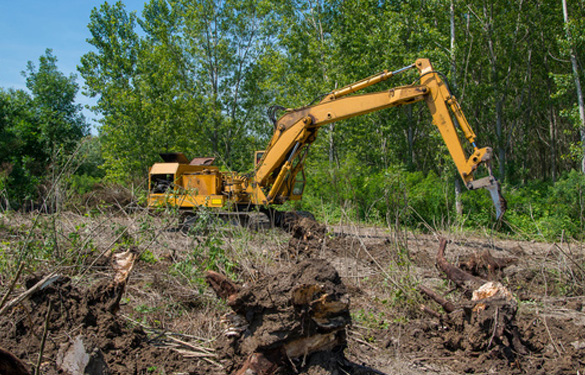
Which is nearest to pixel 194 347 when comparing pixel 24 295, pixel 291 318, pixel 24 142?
pixel 291 318

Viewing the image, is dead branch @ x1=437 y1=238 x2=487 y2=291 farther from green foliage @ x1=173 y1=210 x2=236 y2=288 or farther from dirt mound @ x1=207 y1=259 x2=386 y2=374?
green foliage @ x1=173 y1=210 x2=236 y2=288

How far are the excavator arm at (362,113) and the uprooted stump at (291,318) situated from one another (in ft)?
15.2

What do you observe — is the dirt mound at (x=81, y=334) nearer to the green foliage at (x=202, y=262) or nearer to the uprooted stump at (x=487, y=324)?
the green foliage at (x=202, y=262)

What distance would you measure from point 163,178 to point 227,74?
18.6 metres

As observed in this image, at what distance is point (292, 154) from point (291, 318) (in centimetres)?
746

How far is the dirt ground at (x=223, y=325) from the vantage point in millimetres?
3283

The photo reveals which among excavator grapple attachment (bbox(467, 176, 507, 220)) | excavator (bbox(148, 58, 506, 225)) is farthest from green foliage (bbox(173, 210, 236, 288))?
excavator grapple attachment (bbox(467, 176, 507, 220))

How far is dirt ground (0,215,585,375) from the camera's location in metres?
3.28

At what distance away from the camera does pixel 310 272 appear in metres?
3.05

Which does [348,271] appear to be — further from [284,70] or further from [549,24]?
[284,70]

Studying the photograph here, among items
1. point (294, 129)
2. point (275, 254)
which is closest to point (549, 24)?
point (294, 129)

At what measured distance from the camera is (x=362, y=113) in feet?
29.9

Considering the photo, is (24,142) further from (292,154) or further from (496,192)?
(496,192)

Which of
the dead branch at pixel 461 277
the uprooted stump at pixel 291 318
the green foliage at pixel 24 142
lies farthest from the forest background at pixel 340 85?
the uprooted stump at pixel 291 318
